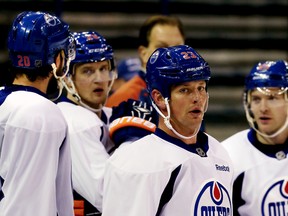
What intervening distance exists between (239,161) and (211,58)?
3.30 m

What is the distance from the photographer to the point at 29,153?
2.78 metres

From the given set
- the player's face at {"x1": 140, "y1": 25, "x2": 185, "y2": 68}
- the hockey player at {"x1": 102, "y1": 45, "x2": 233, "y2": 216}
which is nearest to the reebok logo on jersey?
the hockey player at {"x1": 102, "y1": 45, "x2": 233, "y2": 216}

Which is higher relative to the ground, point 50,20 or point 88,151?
point 50,20

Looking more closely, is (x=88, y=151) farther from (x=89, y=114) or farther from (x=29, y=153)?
(x=29, y=153)

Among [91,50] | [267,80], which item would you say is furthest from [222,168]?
[91,50]

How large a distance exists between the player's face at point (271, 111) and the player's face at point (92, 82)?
2.07 ft

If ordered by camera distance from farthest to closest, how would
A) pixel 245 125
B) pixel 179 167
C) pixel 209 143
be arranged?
pixel 245 125 → pixel 209 143 → pixel 179 167

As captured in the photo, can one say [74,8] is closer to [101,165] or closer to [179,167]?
[101,165]

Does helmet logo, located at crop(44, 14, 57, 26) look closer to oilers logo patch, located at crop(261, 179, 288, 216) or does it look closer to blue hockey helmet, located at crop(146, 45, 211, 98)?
blue hockey helmet, located at crop(146, 45, 211, 98)

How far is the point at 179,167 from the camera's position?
2723 mm

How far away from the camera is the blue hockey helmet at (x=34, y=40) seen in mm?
2926

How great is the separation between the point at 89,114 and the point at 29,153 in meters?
0.70

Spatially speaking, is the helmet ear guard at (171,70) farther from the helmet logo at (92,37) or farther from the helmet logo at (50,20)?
the helmet logo at (92,37)

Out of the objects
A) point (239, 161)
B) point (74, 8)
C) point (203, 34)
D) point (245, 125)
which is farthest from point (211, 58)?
point (239, 161)
